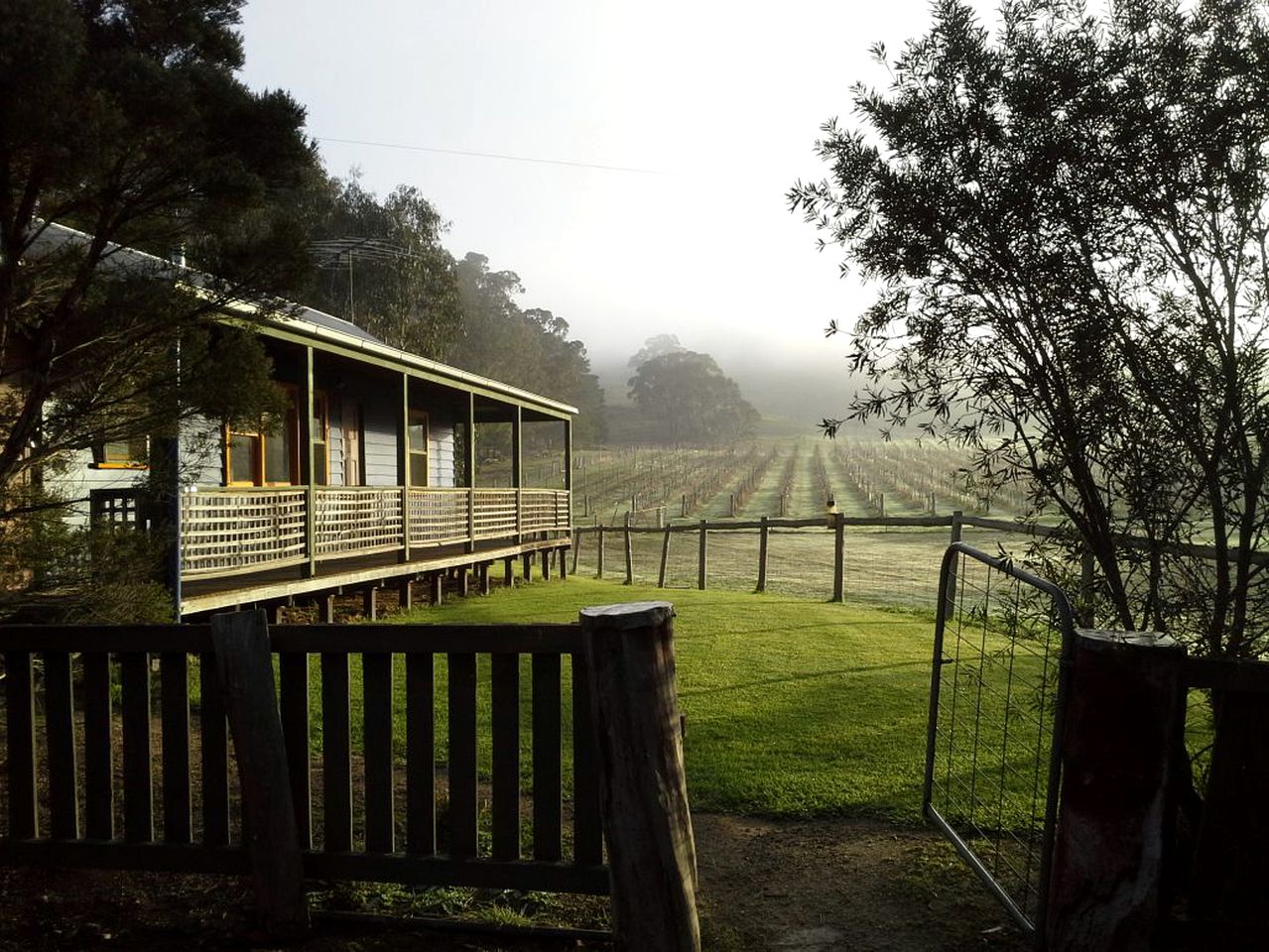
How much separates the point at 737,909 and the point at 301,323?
Result: 9.34 metres

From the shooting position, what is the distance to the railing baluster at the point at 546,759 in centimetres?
371

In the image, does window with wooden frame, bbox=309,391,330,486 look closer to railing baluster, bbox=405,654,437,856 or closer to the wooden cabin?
the wooden cabin

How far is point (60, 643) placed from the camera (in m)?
4.04

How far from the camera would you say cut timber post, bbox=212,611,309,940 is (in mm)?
3697

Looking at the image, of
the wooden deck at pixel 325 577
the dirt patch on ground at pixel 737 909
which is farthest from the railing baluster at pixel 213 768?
the wooden deck at pixel 325 577

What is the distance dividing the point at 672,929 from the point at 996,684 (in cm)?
714

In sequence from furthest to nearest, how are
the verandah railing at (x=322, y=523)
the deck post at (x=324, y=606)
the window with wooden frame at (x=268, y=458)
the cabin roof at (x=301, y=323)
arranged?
the window with wooden frame at (x=268, y=458) < the deck post at (x=324, y=606) < the verandah railing at (x=322, y=523) < the cabin roof at (x=301, y=323)

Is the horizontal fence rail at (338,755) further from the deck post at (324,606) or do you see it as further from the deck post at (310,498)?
the deck post at (324,606)

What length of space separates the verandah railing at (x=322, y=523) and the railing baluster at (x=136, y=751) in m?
5.85

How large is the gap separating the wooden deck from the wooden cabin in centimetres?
3

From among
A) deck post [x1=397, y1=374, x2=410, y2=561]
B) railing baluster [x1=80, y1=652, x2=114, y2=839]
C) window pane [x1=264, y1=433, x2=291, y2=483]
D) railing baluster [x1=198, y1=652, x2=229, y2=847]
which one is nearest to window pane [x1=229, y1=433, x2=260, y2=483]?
window pane [x1=264, y1=433, x2=291, y2=483]

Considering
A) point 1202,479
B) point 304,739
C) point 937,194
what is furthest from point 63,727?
point 1202,479

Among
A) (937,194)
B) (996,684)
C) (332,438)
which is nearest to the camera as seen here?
(937,194)

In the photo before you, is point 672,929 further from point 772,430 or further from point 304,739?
point 772,430
